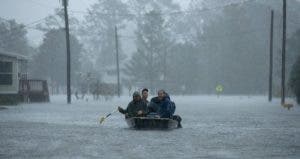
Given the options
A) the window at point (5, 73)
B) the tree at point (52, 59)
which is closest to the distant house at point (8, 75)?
the window at point (5, 73)

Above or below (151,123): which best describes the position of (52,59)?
above

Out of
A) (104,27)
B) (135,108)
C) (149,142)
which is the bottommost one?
(149,142)

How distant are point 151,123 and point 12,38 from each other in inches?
3849

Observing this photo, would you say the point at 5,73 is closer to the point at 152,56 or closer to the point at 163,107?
the point at 163,107

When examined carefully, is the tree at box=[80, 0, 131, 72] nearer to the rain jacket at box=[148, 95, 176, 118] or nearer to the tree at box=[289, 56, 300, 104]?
the tree at box=[289, 56, 300, 104]

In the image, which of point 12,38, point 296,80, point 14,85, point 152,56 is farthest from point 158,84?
point 296,80

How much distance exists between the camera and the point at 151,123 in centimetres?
2238

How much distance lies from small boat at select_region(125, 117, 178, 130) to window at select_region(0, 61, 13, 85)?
29.1m

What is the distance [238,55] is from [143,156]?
281 ft

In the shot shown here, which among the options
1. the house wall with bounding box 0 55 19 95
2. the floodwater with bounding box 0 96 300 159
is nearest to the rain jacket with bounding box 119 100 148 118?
the floodwater with bounding box 0 96 300 159

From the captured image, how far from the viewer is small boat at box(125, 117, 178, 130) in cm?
2211

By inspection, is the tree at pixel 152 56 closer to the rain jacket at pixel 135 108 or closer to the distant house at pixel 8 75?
the distant house at pixel 8 75

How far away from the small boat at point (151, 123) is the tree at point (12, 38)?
3723 inches

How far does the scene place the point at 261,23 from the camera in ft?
339
